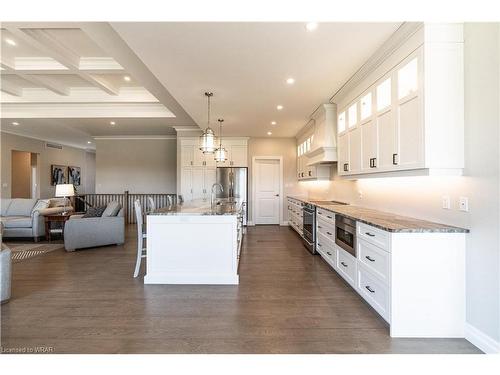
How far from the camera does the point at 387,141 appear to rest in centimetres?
283

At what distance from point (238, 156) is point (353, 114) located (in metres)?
4.63

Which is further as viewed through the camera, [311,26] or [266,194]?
[266,194]

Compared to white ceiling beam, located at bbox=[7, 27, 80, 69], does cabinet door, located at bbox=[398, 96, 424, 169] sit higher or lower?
lower

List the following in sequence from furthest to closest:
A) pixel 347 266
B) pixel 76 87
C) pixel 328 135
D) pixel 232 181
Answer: pixel 232 181
pixel 76 87
pixel 328 135
pixel 347 266

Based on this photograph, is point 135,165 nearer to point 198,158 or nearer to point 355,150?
point 198,158

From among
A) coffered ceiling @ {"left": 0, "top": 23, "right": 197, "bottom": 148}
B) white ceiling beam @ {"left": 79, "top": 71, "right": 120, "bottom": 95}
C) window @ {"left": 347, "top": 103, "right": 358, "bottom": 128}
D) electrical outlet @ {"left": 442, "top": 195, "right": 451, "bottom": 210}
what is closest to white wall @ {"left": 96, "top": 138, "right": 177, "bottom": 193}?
coffered ceiling @ {"left": 0, "top": 23, "right": 197, "bottom": 148}

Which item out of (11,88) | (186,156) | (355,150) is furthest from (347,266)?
(11,88)

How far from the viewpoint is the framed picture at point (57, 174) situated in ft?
34.3

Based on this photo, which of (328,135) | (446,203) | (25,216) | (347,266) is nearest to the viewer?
(446,203)

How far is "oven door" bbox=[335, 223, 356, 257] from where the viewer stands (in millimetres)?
2977

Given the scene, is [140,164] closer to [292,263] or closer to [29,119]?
[29,119]

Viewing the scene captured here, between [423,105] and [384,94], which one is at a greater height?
[384,94]

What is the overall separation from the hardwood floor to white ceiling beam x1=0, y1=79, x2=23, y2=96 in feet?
13.5

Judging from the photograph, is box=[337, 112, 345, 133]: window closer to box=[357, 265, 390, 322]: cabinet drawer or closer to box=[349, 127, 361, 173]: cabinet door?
box=[349, 127, 361, 173]: cabinet door
